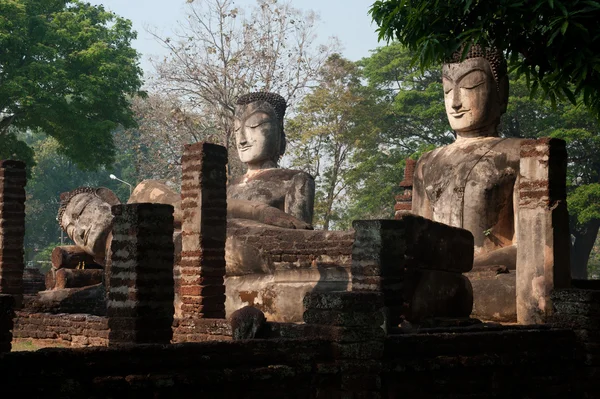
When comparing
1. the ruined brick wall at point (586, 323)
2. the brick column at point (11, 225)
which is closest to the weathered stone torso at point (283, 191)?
the brick column at point (11, 225)

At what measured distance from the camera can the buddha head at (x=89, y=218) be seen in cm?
1533

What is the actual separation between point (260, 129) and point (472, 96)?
4.38 m

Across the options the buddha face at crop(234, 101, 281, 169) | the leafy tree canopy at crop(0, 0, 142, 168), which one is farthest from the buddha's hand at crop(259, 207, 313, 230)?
the leafy tree canopy at crop(0, 0, 142, 168)

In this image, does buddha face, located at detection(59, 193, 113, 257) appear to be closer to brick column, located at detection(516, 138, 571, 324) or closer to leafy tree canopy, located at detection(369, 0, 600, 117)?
leafy tree canopy, located at detection(369, 0, 600, 117)

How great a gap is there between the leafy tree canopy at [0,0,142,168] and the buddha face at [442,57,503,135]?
17630 mm

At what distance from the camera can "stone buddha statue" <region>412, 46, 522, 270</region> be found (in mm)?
13531

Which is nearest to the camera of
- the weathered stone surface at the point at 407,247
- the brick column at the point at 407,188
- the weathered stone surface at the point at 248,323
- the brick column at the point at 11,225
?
the weathered stone surface at the point at 248,323

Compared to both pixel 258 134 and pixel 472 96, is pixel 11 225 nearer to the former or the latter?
pixel 258 134

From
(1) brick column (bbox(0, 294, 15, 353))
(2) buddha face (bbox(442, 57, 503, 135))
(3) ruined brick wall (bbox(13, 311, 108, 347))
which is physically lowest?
(3) ruined brick wall (bbox(13, 311, 108, 347))

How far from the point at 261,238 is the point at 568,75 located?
526cm

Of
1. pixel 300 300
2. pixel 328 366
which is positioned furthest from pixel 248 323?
pixel 300 300

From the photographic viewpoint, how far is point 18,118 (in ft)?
99.0

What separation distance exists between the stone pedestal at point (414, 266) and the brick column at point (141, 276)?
6.10 ft

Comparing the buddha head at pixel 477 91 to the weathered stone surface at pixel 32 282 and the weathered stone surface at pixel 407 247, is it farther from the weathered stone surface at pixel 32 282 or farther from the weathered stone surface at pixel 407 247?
the weathered stone surface at pixel 32 282
